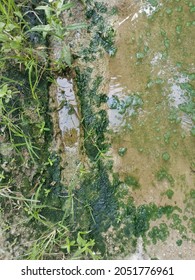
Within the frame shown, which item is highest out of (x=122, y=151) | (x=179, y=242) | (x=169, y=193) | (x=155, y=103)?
(x=155, y=103)

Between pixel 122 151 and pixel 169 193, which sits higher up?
pixel 122 151

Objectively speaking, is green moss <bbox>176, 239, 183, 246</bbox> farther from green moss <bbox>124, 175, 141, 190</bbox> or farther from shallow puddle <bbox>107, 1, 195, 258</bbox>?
green moss <bbox>124, 175, 141, 190</bbox>

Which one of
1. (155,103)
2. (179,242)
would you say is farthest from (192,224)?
(155,103)

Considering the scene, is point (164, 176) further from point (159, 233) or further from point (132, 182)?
point (159, 233)

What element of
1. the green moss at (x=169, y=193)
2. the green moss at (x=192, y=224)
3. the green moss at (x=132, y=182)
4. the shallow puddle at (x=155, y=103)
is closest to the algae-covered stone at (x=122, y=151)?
the shallow puddle at (x=155, y=103)

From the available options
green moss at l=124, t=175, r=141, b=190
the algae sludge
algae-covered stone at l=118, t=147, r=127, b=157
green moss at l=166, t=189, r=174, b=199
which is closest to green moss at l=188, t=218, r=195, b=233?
the algae sludge

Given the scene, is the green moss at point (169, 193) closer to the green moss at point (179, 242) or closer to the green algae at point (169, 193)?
the green algae at point (169, 193)
